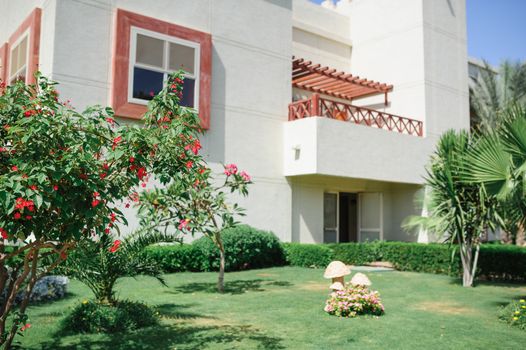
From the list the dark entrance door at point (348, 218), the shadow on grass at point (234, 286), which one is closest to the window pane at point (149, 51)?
the shadow on grass at point (234, 286)

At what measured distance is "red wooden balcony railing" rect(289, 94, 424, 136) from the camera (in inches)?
618

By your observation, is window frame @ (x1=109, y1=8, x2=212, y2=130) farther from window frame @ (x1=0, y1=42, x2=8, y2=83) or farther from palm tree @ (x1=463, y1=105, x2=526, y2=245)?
palm tree @ (x1=463, y1=105, x2=526, y2=245)

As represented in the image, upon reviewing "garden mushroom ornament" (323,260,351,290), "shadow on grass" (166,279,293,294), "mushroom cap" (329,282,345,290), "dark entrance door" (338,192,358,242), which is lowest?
"shadow on grass" (166,279,293,294)

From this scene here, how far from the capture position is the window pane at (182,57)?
45.1 ft

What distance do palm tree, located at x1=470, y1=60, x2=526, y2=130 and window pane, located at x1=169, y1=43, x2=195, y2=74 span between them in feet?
47.3

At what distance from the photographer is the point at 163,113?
5566 mm

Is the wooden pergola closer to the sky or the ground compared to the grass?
closer to the sky

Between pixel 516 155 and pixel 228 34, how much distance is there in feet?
31.9

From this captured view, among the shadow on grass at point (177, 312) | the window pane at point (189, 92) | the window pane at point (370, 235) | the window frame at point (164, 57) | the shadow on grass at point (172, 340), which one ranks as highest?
the window frame at point (164, 57)

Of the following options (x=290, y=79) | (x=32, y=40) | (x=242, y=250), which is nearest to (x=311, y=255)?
(x=242, y=250)

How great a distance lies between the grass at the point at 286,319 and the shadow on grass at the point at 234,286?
0.07 ft

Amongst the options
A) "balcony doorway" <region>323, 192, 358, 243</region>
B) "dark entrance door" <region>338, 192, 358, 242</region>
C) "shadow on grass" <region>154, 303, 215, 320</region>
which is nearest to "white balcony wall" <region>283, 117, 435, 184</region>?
"balcony doorway" <region>323, 192, 358, 243</region>

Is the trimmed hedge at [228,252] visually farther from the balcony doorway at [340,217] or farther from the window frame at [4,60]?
the window frame at [4,60]

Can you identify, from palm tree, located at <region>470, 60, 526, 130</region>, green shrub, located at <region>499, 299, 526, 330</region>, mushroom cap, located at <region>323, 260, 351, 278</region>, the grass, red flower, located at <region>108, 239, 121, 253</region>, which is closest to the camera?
the grass
